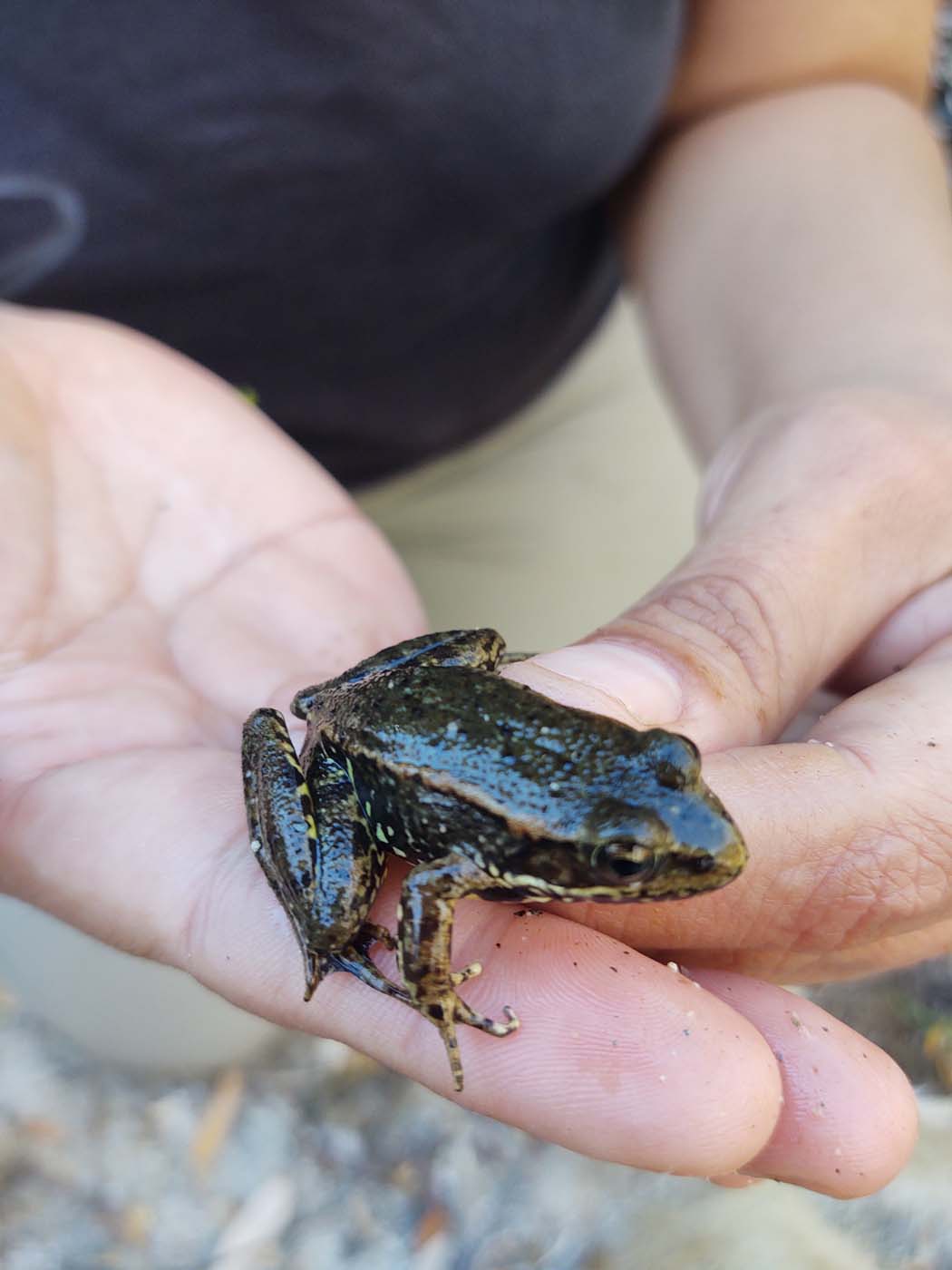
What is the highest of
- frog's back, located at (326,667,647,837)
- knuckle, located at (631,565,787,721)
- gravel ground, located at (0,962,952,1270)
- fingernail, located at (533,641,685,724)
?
knuckle, located at (631,565,787,721)

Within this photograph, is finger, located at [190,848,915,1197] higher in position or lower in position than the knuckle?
lower

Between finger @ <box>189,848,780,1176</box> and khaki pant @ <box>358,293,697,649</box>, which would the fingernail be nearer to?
finger @ <box>189,848,780,1176</box>

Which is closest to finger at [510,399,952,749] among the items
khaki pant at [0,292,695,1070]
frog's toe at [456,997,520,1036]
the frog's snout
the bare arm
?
the frog's snout

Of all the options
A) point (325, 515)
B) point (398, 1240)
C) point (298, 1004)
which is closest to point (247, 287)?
point (325, 515)

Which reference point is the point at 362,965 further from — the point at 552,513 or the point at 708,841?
the point at 552,513

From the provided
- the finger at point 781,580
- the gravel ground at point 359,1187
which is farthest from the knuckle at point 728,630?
the gravel ground at point 359,1187

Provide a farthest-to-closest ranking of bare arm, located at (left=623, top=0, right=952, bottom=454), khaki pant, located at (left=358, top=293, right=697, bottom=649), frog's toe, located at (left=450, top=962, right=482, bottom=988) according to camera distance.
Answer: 1. khaki pant, located at (left=358, top=293, right=697, bottom=649)
2. bare arm, located at (left=623, top=0, right=952, bottom=454)
3. frog's toe, located at (left=450, top=962, right=482, bottom=988)
